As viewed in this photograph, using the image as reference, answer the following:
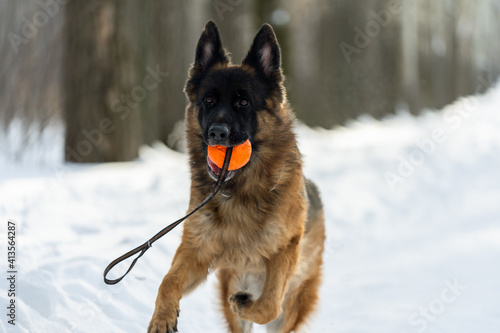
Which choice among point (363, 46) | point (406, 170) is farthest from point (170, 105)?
point (363, 46)

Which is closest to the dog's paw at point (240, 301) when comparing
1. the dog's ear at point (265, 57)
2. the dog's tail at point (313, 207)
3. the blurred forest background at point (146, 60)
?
Answer: the dog's tail at point (313, 207)

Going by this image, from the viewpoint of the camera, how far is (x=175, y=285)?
3.34m

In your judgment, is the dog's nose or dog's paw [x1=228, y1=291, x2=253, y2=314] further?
dog's paw [x1=228, y1=291, x2=253, y2=314]

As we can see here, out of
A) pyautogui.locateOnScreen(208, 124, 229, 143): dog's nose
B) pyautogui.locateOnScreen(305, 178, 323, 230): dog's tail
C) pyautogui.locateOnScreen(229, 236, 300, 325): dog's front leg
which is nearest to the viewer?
pyautogui.locateOnScreen(208, 124, 229, 143): dog's nose

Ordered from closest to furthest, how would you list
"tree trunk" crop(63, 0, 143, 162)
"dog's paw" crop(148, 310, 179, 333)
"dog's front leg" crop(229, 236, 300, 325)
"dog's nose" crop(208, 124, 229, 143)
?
"dog's paw" crop(148, 310, 179, 333) < "dog's nose" crop(208, 124, 229, 143) < "dog's front leg" crop(229, 236, 300, 325) < "tree trunk" crop(63, 0, 143, 162)

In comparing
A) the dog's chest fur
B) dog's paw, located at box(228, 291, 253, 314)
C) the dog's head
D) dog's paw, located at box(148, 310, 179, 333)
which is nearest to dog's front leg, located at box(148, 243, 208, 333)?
dog's paw, located at box(148, 310, 179, 333)

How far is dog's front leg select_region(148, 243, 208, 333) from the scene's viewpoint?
3.10 m

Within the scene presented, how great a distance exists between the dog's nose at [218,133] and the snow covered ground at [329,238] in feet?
5.47

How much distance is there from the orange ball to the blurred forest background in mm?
5421

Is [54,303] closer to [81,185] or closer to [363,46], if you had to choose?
[81,185]

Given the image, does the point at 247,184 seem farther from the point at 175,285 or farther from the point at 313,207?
the point at 313,207

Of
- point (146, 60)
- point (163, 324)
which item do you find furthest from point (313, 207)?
point (146, 60)

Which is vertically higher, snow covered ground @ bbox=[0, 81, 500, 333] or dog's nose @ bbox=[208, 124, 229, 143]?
dog's nose @ bbox=[208, 124, 229, 143]

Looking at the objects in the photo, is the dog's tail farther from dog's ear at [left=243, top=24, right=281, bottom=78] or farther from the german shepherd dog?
dog's ear at [left=243, top=24, right=281, bottom=78]
